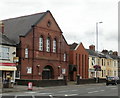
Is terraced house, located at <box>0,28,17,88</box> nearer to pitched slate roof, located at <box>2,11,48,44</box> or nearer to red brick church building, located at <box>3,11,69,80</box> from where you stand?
red brick church building, located at <box>3,11,69,80</box>

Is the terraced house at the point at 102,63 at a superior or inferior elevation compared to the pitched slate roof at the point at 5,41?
inferior

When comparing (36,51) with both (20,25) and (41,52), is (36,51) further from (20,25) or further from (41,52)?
(20,25)

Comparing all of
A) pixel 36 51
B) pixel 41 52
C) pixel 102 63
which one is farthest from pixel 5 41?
Answer: pixel 102 63

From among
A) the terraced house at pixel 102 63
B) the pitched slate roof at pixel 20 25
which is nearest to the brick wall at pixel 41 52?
the pitched slate roof at pixel 20 25

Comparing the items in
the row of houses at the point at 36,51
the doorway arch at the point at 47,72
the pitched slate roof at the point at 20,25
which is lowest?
the doorway arch at the point at 47,72

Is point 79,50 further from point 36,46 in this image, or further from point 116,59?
point 116,59

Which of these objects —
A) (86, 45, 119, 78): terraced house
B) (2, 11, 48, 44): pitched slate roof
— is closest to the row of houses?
(2, 11, 48, 44): pitched slate roof

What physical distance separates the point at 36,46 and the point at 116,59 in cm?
3965

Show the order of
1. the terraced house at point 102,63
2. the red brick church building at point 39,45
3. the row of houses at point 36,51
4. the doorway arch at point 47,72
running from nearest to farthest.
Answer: the row of houses at point 36,51 < the red brick church building at point 39,45 < the doorway arch at point 47,72 < the terraced house at point 102,63

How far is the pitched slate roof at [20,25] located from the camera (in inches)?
2002

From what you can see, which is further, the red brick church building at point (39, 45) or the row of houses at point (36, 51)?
the red brick church building at point (39, 45)

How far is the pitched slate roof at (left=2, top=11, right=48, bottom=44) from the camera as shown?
50.8 metres

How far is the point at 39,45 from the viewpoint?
52.1 meters

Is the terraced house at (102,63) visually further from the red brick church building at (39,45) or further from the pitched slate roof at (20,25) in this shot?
the pitched slate roof at (20,25)
